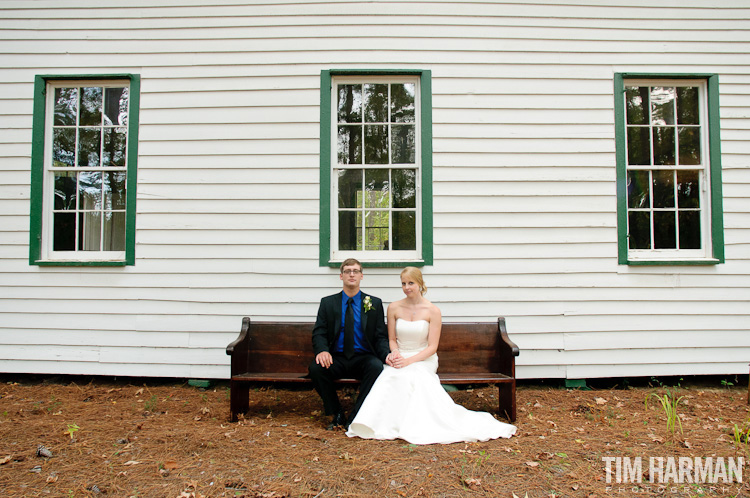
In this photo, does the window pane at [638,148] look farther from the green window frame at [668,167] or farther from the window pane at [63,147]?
the window pane at [63,147]

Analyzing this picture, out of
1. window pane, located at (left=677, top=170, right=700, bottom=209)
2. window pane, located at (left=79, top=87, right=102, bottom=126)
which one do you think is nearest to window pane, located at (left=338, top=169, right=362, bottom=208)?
window pane, located at (left=79, top=87, right=102, bottom=126)

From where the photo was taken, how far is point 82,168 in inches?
201

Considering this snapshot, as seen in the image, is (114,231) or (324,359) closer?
(324,359)

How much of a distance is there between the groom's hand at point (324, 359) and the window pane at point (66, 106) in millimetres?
4065

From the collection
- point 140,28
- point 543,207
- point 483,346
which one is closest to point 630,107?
point 543,207

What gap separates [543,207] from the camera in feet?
16.2

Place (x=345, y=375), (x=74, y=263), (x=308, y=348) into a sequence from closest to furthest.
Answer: (x=345, y=375), (x=308, y=348), (x=74, y=263)

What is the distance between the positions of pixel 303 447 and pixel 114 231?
11.3 feet

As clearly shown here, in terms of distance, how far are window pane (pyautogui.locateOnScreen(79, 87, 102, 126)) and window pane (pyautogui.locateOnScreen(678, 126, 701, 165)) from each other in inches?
262

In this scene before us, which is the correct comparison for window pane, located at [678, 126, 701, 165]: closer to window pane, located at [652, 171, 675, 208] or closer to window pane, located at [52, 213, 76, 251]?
window pane, located at [652, 171, 675, 208]

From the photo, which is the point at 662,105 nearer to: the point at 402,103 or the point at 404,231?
the point at 402,103

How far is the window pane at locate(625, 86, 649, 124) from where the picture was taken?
16.8ft

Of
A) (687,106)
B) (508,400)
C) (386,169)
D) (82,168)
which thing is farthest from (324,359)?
(687,106)

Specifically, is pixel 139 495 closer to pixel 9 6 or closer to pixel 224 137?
pixel 224 137
